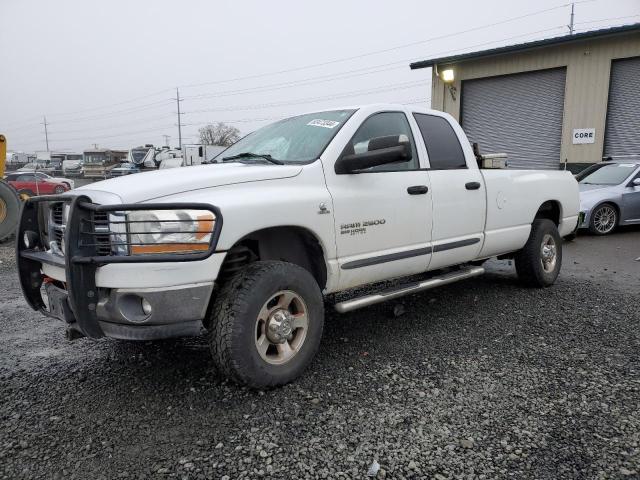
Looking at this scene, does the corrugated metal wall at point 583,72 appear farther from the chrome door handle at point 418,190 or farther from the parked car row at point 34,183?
the parked car row at point 34,183

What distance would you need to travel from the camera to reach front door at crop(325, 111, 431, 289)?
3.52 meters

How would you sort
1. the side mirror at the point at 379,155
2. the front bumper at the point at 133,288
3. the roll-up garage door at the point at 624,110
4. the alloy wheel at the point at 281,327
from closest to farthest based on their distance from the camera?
the front bumper at the point at 133,288 → the alloy wheel at the point at 281,327 → the side mirror at the point at 379,155 → the roll-up garage door at the point at 624,110

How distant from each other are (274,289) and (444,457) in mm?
1297

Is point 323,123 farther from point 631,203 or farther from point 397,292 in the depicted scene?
point 631,203

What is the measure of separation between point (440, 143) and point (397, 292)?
1497 mm

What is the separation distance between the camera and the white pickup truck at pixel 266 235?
2.72m

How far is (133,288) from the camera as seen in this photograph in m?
2.68

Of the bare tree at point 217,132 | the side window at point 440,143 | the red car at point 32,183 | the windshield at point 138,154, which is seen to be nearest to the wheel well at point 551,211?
the side window at point 440,143

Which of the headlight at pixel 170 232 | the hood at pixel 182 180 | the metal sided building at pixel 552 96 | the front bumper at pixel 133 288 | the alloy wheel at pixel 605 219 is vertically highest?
the metal sided building at pixel 552 96

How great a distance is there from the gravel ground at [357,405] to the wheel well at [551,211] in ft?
5.05

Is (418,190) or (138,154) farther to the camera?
(138,154)

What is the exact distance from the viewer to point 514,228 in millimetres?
5121

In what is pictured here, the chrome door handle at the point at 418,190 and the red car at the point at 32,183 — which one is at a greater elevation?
the chrome door handle at the point at 418,190

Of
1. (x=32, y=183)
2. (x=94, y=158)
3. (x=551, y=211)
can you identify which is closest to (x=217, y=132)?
(x=94, y=158)
